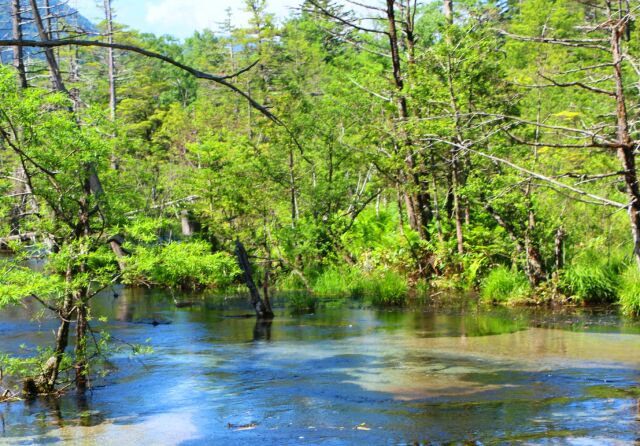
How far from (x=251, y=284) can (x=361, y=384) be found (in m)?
6.25

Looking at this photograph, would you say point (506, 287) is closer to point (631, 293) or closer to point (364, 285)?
point (631, 293)

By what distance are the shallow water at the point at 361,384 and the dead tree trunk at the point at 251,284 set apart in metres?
0.48

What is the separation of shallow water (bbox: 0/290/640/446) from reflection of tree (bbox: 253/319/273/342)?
4cm

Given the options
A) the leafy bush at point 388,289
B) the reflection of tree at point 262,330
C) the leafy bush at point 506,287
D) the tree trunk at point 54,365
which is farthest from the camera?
the leafy bush at point 388,289

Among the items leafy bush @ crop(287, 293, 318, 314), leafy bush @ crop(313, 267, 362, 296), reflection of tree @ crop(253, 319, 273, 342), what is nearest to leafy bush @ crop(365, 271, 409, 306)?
Answer: leafy bush @ crop(313, 267, 362, 296)

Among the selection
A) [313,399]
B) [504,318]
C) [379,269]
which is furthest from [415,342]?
[379,269]

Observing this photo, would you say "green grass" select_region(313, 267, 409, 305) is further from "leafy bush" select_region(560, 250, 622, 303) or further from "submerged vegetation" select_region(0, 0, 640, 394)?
"leafy bush" select_region(560, 250, 622, 303)

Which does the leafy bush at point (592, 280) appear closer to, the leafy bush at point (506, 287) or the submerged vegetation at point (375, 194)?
the submerged vegetation at point (375, 194)

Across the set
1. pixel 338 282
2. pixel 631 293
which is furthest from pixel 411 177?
pixel 631 293

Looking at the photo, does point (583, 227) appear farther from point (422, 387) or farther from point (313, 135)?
point (422, 387)

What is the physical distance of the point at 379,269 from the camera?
19.4 m

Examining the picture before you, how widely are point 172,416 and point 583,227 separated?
1128 centimetres

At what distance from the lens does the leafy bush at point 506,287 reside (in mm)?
16234

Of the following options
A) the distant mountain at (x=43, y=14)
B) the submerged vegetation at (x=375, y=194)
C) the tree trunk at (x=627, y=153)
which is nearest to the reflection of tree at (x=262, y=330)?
the submerged vegetation at (x=375, y=194)
